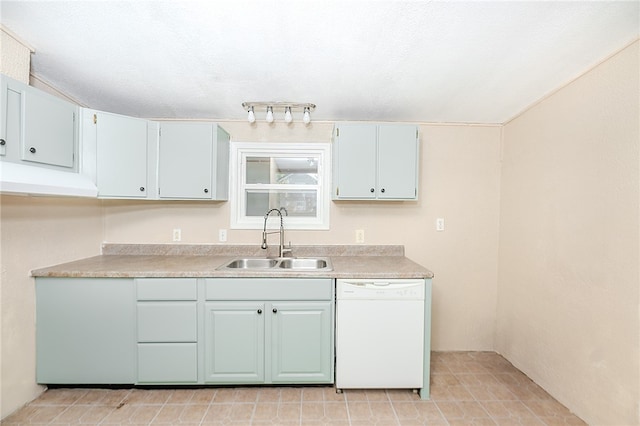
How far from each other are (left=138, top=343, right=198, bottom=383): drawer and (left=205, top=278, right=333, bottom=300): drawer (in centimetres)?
42

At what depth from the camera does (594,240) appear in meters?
1.58

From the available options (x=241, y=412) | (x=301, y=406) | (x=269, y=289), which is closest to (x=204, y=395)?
(x=241, y=412)

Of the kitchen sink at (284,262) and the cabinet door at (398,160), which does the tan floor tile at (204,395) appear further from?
the cabinet door at (398,160)

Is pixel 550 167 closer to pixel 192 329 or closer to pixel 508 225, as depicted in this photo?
pixel 508 225

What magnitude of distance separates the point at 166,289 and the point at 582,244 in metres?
2.72

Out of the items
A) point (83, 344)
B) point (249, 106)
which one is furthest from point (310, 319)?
point (249, 106)

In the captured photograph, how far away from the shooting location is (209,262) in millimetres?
2129

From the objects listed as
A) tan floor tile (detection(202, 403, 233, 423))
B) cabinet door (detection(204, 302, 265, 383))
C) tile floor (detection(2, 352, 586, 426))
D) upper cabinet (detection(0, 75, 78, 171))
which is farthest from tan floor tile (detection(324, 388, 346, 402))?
upper cabinet (detection(0, 75, 78, 171))

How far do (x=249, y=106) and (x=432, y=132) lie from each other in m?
1.68

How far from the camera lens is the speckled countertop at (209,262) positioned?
1.82m

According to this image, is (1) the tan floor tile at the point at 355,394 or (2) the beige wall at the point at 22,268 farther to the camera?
(1) the tan floor tile at the point at 355,394

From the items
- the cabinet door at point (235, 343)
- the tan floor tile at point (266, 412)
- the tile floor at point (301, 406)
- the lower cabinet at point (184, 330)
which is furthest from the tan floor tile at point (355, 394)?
the cabinet door at point (235, 343)

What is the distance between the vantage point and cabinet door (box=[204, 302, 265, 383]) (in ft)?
6.03

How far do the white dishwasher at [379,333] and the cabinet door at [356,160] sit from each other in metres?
0.76
